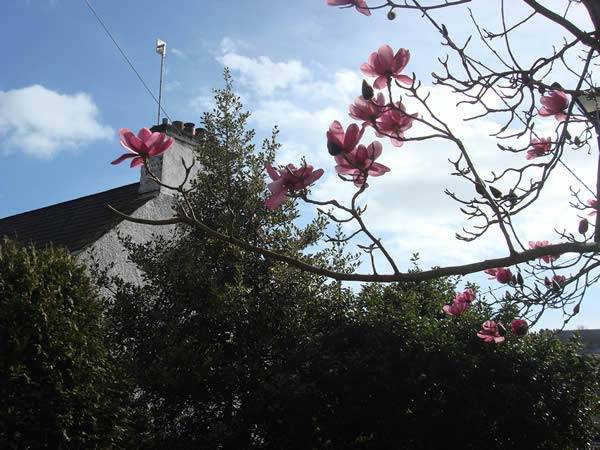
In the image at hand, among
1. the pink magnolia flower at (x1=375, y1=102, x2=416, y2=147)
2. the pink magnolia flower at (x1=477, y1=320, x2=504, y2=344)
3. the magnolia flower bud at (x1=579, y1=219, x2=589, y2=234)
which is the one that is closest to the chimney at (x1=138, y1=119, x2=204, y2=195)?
the pink magnolia flower at (x1=477, y1=320, x2=504, y2=344)

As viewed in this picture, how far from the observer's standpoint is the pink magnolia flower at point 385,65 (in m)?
2.20

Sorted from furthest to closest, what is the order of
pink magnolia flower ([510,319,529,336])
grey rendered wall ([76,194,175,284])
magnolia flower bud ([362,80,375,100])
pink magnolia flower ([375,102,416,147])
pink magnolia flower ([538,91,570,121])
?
1. grey rendered wall ([76,194,175,284])
2. pink magnolia flower ([510,319,529,336])
3. pink magnolia flower ([538,91,570,121])
4. pink magnolia flower ([375,102,416,147])
5. magnolia flower bud ([362,80,375,100])

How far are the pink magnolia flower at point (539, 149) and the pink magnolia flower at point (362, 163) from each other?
3.94 ft

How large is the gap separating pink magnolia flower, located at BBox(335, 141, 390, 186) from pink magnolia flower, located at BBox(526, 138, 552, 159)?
1.20m

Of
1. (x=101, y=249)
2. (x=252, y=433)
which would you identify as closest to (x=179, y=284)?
(x=252, y=433)

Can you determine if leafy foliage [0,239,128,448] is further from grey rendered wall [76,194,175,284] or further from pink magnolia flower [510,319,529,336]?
pink magnolia flower [510,319,529,336]

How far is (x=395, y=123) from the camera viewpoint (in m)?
2.26

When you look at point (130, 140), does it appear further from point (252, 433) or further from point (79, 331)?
point (252, 433)

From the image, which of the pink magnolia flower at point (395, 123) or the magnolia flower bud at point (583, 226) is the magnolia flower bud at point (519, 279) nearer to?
the magnolia flower bud at point (583, 226)

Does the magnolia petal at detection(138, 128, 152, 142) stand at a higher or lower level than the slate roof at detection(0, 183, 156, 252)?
lower

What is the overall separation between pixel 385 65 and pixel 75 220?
34.3 ft

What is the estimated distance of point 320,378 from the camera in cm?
723

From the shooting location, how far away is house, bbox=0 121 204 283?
963cm

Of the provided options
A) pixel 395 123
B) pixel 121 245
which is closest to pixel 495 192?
pixel 395 123
